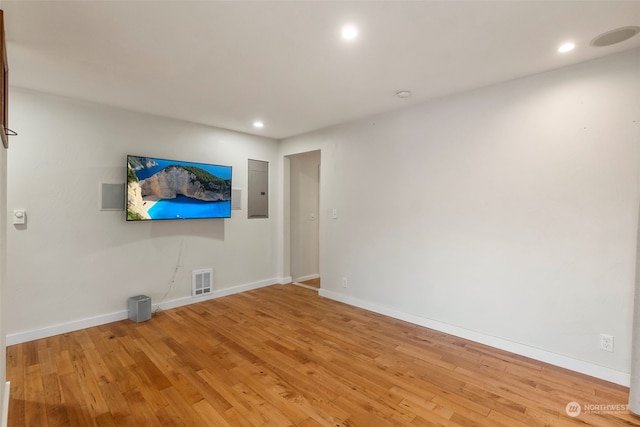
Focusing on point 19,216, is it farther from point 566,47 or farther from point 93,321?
point 566,47

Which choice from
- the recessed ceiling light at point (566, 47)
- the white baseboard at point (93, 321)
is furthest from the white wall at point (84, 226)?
the recessed ceiling light at point (566, 47)

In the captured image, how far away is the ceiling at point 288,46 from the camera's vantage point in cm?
179

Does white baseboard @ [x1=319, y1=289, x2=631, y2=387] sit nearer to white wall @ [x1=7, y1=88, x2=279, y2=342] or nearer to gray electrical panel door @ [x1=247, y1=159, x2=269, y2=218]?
gray electrical panel door @ [x1=247, y1=159, x2=269, y2=218]

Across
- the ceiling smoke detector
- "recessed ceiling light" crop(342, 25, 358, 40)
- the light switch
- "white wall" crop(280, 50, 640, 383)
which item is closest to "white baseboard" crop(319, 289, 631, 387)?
"white wall" crop(280, 50, 640, 383)

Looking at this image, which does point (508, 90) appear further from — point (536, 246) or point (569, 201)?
point (536, 246)

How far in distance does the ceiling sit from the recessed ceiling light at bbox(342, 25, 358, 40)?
4 cm

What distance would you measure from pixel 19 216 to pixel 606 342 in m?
5.28

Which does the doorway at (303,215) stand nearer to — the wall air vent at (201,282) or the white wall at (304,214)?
the white wall at (304,214)

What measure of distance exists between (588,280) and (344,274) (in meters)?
2.59

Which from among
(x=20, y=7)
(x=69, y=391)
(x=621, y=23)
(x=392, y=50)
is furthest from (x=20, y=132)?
(x=621, y=23)

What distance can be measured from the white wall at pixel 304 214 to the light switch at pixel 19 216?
341cm

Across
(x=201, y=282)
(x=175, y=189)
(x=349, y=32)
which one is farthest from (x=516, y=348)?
(x=175, y=189)

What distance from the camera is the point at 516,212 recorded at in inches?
109

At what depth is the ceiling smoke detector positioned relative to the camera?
198cm
